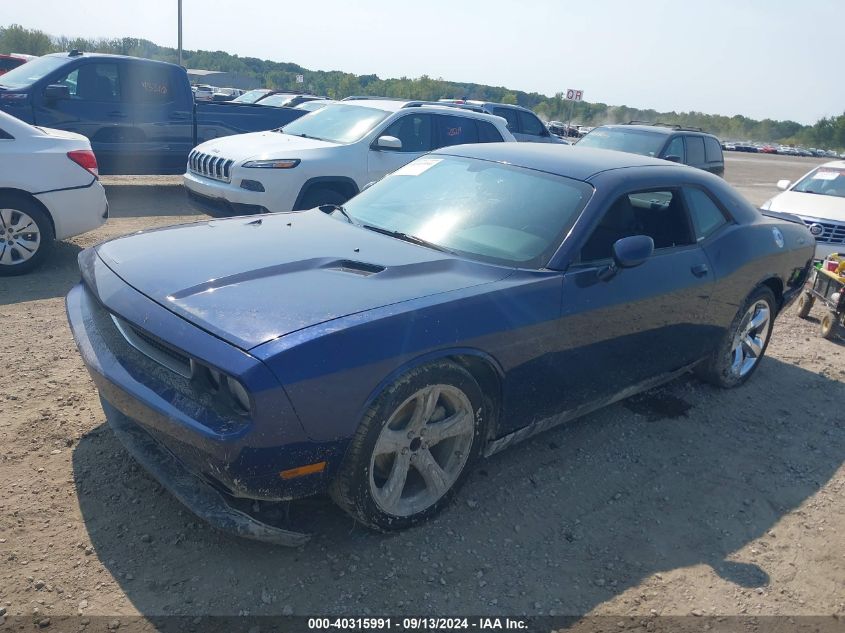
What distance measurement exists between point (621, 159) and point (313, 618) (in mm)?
3190

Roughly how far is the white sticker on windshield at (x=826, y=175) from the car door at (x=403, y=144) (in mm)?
5692

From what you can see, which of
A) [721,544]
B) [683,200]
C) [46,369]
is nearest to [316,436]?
[721,544]

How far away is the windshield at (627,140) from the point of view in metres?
11.7

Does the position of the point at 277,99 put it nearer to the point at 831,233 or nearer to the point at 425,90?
the point at 831,233

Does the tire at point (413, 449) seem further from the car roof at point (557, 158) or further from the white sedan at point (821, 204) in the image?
the white sedan at point (821, 204)

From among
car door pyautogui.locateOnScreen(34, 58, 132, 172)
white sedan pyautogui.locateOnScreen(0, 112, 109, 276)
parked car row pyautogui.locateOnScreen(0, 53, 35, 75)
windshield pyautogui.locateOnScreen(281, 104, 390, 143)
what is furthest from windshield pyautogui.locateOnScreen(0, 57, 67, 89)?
parked car row pyautogui.locateOnScreen(0, 53, 35, 75)

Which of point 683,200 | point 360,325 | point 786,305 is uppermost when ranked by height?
point 683,200

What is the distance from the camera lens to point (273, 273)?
10.3ft

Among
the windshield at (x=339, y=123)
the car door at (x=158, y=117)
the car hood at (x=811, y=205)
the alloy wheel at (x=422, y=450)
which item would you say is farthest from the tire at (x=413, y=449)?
the car door at (x=158, y=117)

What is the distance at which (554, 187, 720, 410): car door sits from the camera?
3.61 meters

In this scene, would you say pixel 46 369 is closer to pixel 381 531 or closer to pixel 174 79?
pixel 381 531

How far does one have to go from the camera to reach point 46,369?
4375 millimetres

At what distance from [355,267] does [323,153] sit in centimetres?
526

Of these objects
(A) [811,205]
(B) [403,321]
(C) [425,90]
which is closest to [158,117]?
(B) [403,321]
